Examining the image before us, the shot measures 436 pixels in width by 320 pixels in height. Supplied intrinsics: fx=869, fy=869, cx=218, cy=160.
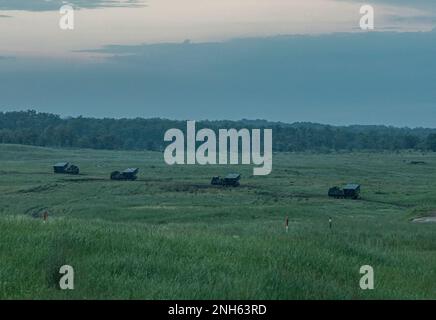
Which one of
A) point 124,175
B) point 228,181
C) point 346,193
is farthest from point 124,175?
point 346,193

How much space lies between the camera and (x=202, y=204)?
1977 inches

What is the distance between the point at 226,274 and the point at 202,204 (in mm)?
38229

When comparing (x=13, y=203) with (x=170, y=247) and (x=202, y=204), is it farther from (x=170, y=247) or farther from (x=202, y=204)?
(x=170, y=247)

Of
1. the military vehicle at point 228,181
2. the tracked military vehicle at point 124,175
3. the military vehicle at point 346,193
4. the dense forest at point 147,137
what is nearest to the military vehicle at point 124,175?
the tracked military vehicle at point 124,175

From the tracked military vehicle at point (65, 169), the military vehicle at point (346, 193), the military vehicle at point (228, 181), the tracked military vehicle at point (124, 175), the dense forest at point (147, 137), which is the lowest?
the military vehicle at point (346, 193)

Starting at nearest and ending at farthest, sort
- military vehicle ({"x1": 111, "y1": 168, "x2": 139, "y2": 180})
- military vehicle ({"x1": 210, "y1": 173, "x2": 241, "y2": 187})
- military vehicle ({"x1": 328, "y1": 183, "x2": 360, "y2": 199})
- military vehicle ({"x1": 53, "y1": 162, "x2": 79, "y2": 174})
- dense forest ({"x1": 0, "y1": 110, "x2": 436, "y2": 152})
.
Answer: military vehicle ({"x1": 328, "y1": 183, "x2": 360, "y2": 199}) < military vehicle ({"x1": 210, "y1": 173, "x2": 241, "y2": 187}) < military vehicle ({"x1": 111, "y1": 168, "x2": 139, "y2": 180}) < military vehicle ({"x1": 53, "y1": 162, "x2": 79, "y2": 174}) < dense forest ({"x1": 0, "y1": 110, "x2": 436, "y2": 152})

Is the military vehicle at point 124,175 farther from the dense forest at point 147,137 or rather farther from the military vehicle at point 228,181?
the dense forest at point 147,137

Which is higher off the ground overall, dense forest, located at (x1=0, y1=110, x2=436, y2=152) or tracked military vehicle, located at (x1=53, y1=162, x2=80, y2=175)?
dense forest, located at (x1=0, y1=110, x2=436, y2=152)

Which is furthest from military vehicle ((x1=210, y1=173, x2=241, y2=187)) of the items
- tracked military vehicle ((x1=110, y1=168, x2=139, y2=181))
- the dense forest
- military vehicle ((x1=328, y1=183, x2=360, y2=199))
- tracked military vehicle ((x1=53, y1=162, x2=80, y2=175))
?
the dense forest

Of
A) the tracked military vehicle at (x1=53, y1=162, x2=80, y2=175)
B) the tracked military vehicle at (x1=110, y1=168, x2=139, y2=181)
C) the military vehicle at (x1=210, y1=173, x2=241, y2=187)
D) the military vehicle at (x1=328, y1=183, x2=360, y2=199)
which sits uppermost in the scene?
the tracked military vehicle at (x1=53, y1=162, x2=80, y2=175)

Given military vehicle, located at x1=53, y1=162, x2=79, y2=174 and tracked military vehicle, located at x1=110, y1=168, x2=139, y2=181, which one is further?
military vehicle, located at x1=53, y1=162, x2=79, y2=174

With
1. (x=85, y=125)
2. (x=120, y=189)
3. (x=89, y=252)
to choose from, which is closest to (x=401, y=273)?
(x=89, y=252)

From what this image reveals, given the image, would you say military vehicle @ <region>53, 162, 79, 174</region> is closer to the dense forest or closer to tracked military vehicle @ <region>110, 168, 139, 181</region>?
tracked military vehicle @ <region>110, 168, 139, 181</region>

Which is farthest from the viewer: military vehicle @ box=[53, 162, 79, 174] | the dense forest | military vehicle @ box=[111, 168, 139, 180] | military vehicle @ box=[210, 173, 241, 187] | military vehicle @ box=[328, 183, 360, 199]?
the dense forest
